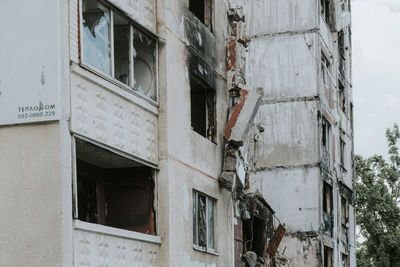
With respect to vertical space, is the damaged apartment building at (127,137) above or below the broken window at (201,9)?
below

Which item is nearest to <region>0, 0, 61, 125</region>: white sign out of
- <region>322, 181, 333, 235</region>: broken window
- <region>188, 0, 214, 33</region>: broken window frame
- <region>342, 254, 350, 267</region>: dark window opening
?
<region>188, 0, 214, 33</region>: broken window frame

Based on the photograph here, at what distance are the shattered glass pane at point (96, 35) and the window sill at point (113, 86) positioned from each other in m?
0.21

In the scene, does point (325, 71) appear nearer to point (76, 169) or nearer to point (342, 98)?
point (342, 98)

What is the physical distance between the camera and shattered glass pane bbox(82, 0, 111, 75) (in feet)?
42.4

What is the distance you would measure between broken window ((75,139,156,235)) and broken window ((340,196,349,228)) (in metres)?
20.6

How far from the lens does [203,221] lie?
57.0ft

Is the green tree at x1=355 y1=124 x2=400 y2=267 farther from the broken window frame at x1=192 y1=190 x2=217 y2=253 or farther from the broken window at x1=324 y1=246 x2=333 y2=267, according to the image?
the broken window frame at x1=192 y1=190 x2=217 y2=253

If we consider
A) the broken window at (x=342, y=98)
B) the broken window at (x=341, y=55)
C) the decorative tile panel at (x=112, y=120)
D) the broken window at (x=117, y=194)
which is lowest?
the broken window at (x=117, y=194)

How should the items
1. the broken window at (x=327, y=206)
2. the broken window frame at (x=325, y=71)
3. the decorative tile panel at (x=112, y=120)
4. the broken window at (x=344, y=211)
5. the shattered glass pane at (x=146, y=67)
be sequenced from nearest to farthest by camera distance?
the decorative tile panel at (x=112, y=120) < the shattered glass pane at (x=146, y=67) < the broken window at (x=327, y=206) < the broken window frame at (x=325, y=71) < the broken window at (x=344, y=211)

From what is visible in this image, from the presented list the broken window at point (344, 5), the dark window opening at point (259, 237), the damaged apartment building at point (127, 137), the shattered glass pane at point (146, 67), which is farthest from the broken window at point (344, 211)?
the shattered glass pane at point (146, 67)

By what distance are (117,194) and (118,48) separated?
3.05 meters

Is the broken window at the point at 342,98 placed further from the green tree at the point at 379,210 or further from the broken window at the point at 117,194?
the broken window at the point at 117,194

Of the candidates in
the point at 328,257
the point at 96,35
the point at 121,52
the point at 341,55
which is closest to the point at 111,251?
the point at 96,35

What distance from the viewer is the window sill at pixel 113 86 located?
40.7 ft
